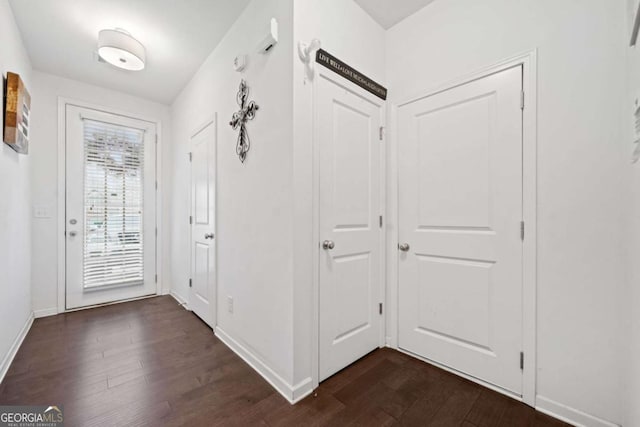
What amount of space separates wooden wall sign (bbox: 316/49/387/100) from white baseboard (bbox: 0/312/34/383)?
301 centimetres

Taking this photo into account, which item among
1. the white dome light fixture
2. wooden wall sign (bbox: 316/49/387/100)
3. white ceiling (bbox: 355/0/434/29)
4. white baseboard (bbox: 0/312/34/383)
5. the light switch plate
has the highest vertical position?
white ceiling (bbox: 355/0/434/29)

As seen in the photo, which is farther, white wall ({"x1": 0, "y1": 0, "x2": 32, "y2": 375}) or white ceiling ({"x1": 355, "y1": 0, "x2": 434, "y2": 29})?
white ceiling ({"x1": 355, "y1": 0, "x2": 434, "y2": 29})

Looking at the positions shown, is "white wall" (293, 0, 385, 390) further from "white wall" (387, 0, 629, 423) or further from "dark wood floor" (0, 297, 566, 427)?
"white wall" (387, 0, 629, 423)

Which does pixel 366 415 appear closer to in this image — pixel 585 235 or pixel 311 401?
pixel 311 401

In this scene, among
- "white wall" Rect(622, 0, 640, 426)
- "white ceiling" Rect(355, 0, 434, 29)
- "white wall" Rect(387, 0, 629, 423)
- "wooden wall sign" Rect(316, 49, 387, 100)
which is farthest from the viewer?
"white ceiling" Rect(355, 0, 434, 29)

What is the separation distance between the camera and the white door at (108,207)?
3.07 metres

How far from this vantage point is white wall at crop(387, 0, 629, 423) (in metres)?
1.27

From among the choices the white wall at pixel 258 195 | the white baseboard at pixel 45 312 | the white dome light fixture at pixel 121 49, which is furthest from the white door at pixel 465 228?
the white baseboard at pixel 45 312

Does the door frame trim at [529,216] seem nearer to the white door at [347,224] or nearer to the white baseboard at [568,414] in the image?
the white baseboard at [568,414]

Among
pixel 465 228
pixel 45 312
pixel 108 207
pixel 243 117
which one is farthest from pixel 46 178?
pixel 465 228

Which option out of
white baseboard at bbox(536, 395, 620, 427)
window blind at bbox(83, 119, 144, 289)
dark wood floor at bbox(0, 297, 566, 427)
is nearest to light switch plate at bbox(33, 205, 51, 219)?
window blind at bbox(83, 119, 144, 289)

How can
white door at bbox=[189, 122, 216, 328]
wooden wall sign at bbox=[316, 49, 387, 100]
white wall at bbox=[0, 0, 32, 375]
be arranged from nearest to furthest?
wooden wall sign at bbox=[316, 49, 387, 100]
white wall at bbox=[0, 0, 32, 375]
white door at bbox=[189, 122, 216, 328]

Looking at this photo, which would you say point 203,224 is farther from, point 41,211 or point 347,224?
point 41,211

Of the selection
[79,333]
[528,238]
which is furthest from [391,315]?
[79,333]
